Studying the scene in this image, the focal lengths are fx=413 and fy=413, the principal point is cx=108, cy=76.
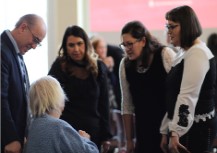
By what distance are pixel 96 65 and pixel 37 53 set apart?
951 mm

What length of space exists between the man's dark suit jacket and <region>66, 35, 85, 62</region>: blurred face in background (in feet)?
2.28

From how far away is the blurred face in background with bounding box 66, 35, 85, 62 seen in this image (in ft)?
9.49

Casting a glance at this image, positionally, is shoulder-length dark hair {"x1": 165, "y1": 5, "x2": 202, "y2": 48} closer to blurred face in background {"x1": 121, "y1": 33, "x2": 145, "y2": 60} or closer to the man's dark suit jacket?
blurred face in background {"x1": 121, "y1": 33, "x2": 145, "y2": 60}

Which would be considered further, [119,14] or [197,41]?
[119,14]

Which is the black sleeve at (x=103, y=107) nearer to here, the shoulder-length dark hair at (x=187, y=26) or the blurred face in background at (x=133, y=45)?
the blurred face in background at (x=133, y=45)

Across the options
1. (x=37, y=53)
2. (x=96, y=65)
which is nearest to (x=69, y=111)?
(x=96, y=65)

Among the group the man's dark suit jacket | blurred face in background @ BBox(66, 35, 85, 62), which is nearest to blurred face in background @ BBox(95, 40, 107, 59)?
blurred face in background @ BBox(66, 35, 85, 62)

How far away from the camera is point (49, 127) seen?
6.52 feet

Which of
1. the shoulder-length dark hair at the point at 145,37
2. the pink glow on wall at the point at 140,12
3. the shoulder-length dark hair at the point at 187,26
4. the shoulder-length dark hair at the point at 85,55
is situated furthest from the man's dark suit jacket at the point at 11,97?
the pink glow on wall at the point at 140,12

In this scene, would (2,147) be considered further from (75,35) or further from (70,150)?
(75,35)

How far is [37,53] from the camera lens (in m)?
3.70

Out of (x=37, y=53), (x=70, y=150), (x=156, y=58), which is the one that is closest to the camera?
(x=70, y=150)

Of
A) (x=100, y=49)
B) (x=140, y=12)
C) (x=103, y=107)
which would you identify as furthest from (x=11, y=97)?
(x=140, y=12)

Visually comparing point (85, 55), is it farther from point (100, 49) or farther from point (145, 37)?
point (100, 49)
